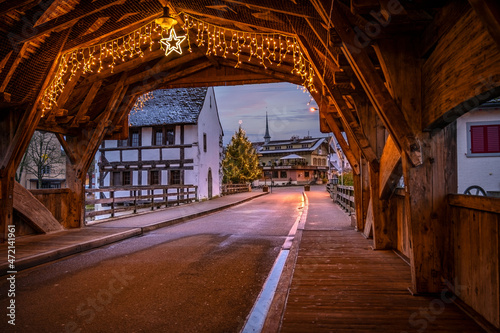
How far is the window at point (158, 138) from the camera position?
26344 millimetres

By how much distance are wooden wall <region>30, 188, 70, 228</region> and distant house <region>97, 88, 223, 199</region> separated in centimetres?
1442

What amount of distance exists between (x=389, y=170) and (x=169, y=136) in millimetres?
22235

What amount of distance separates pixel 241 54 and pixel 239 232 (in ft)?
17.5

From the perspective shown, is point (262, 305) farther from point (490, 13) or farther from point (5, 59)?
point (5, 59)

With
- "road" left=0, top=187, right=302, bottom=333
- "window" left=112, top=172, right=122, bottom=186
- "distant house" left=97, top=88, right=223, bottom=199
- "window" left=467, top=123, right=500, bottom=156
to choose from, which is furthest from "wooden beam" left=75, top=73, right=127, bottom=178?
"window" left=112, top=172, right=122, bottom=186

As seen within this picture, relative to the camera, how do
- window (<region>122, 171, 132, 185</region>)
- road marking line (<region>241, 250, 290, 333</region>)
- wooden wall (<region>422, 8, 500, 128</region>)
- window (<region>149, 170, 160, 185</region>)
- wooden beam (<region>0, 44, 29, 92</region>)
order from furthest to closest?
window (<region>122, 171, 132, 185</region>) → window (<region>149, 170, 160, 185</region>) → wooden beam (<region>0, 44, 29, 92</region>) → road marking line (<region>241, 250, 290, 333</region>) → wooden wall (<region>422, 8, 500, 128</region>)

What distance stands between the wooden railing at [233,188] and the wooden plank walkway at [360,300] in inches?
1074

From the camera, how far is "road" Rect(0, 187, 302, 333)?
3.78 meters

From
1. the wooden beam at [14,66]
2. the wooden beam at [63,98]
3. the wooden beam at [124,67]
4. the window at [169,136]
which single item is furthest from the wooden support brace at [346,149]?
the window at [169,136]

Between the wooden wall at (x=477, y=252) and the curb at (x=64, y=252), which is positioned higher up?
the wooden wall at (x=477, y=252)

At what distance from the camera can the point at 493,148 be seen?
12211mm

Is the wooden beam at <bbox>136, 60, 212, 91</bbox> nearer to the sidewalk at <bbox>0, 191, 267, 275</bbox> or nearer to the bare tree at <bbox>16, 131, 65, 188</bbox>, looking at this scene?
the sidewalk at <bbox>0, 191, 267, 275</bbox>

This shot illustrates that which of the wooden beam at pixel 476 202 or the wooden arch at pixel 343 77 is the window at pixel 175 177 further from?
the wooden beam at pixel 476 202

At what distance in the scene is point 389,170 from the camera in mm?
5996
